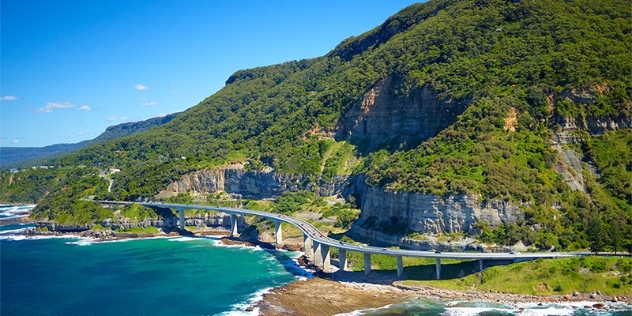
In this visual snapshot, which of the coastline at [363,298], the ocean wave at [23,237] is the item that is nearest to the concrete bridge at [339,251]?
the coastline at [363,298]

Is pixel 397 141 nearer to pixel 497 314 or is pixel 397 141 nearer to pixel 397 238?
pixel 397 238

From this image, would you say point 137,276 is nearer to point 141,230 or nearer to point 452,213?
point 141,230

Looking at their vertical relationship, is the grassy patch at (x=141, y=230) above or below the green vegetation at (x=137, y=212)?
below

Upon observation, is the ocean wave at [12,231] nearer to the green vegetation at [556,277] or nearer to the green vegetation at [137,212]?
the green vegetation at [137,212]

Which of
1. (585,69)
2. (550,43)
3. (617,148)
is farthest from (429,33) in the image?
(617,148)

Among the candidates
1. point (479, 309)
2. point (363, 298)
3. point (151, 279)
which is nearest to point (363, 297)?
point (363, 298)

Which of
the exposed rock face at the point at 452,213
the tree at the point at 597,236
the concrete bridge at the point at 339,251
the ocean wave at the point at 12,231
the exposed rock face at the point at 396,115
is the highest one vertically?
the exposed rock face at the point at 396,115

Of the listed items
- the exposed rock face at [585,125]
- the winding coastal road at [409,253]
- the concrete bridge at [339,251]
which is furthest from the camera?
the exposed rock face at [585,125]
